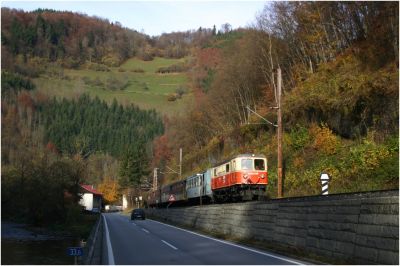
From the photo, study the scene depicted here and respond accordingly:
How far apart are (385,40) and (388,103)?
529 cm

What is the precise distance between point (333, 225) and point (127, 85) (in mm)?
177393

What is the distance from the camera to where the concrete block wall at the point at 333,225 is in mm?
11492

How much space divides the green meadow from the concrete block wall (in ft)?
492

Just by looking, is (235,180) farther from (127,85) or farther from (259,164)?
(127,85)

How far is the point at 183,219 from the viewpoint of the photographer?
3744cm

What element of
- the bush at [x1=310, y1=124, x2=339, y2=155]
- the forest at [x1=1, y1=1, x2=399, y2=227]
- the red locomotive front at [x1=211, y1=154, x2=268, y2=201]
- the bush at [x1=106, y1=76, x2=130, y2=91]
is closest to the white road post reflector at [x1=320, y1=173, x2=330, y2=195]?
the forest at [x1=1, y1=1, x2=399, y2=227]

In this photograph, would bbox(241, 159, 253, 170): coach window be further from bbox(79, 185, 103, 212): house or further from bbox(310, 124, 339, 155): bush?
bbox(79, 185, 103, 212): house

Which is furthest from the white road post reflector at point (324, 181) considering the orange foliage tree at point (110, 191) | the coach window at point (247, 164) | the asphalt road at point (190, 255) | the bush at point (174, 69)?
the bush at point (174, 69)

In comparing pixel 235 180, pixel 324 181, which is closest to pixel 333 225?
pixel 324 181

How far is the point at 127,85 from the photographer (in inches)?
7397

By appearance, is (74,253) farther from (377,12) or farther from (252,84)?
(252,84)

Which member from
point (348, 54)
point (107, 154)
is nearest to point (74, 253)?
point (348, 54)

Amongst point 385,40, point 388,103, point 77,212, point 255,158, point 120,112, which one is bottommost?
point 77,212

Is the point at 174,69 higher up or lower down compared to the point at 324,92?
higher up
